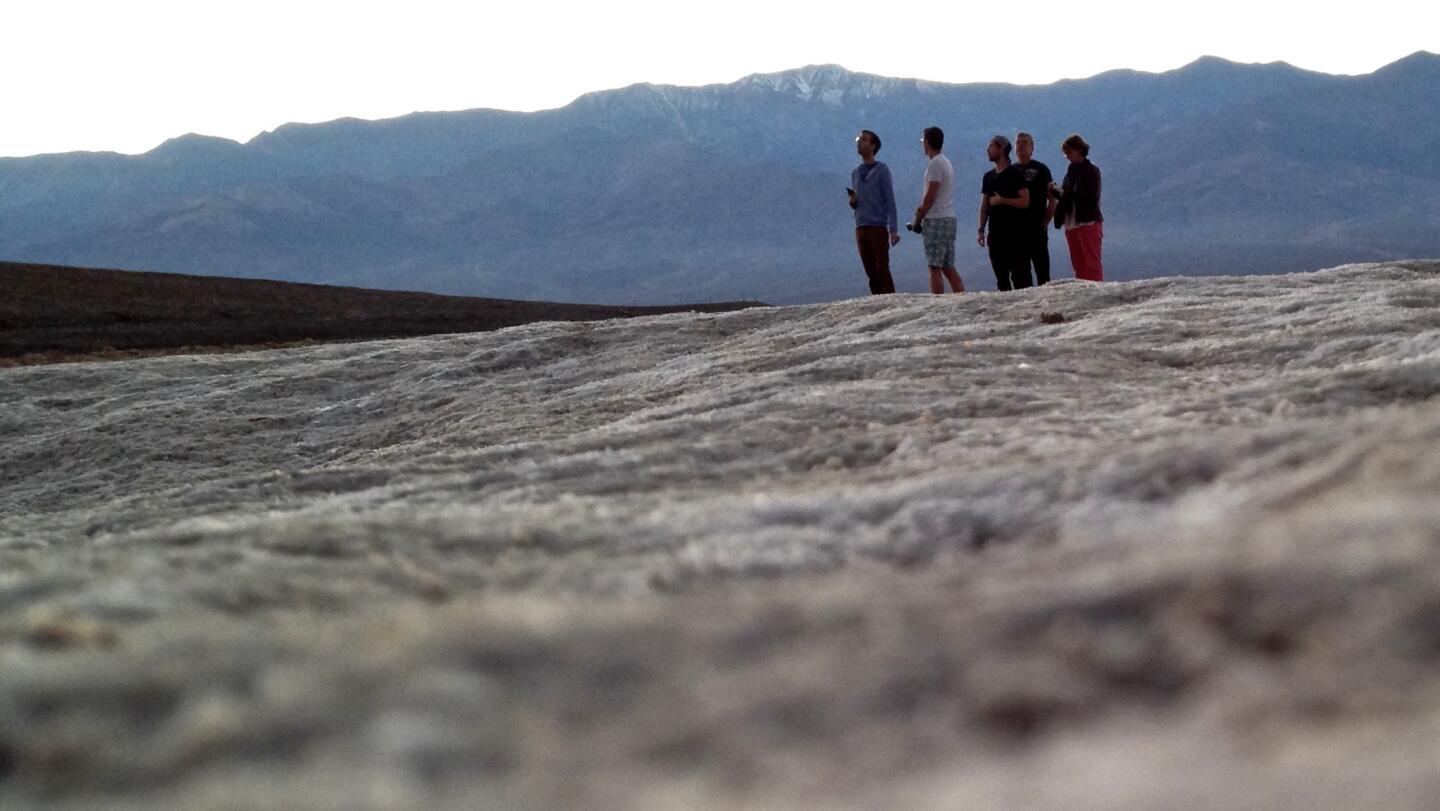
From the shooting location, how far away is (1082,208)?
7.99 meters

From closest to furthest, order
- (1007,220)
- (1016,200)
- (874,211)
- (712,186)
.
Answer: (1016,200), (1007,220), (874,211), (712,186)

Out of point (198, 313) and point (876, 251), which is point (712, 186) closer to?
point (198, 313)

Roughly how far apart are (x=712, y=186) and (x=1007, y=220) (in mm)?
156970

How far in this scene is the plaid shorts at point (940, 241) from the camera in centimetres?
788

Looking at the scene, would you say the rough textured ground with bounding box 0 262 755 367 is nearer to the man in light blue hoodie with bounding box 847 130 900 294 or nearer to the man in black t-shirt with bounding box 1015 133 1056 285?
the man in light blue hoodie with bounding box 847 130 900 294

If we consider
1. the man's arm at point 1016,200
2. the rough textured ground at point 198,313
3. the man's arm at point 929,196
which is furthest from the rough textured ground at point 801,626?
the rough textured ground at point 198,313

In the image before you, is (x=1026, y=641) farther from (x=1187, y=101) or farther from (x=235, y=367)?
(x=1187, y=101)

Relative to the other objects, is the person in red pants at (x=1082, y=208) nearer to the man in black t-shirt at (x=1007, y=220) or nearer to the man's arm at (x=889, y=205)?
the man in black t-shirt at (x=1007, y=220)

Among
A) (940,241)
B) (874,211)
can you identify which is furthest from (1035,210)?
(874,211)

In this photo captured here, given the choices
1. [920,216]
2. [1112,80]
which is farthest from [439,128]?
[920,216]

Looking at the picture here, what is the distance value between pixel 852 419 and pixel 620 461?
0.45 metres

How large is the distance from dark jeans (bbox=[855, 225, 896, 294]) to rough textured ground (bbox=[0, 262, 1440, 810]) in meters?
6.49

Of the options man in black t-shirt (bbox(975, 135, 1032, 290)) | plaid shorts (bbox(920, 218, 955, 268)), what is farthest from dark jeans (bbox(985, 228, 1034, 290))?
plaid shorts (bbox(920, 218, 955, 268))

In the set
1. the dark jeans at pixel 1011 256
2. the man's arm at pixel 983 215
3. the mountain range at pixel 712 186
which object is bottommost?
the dark jeans at pixel 1011 256
